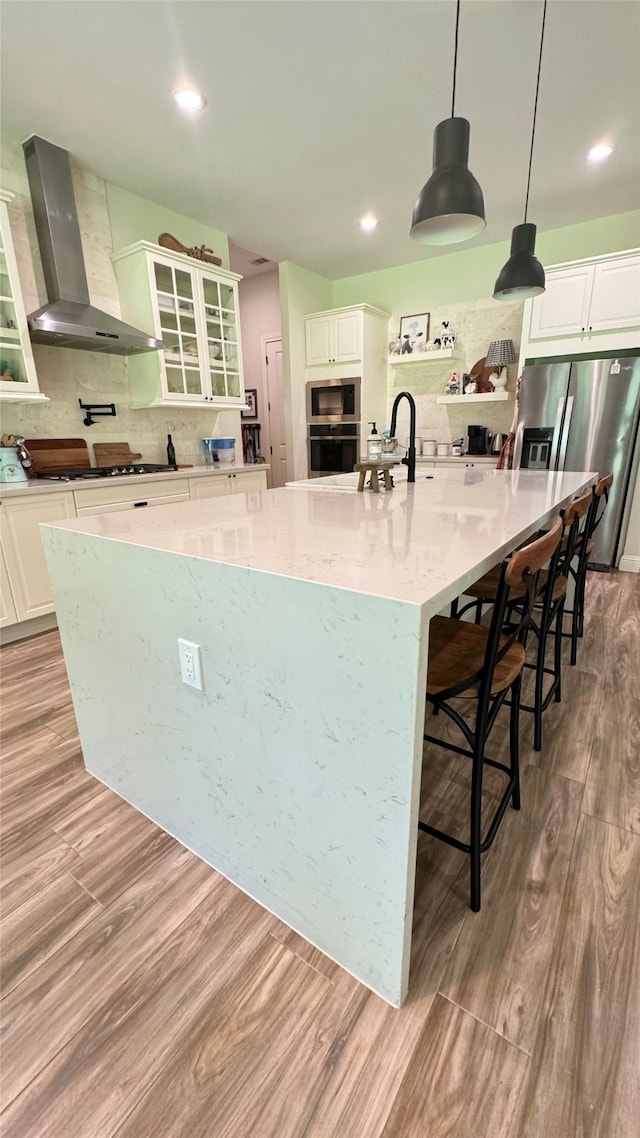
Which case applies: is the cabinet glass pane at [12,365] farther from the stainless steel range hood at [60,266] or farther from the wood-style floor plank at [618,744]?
the wood-style floor plank at [618,744]

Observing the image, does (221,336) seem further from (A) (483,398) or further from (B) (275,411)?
(A) (483,398)

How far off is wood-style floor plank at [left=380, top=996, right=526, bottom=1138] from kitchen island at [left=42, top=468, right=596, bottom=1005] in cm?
12

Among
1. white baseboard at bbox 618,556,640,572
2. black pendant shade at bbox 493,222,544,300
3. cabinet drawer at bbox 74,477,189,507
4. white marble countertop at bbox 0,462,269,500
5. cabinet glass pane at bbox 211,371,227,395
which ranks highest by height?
black pendant shade at bbox 493,222,544,300

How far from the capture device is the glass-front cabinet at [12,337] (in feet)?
9.18

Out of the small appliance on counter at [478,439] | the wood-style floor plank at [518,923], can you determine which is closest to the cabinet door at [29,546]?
the wood-style floor plank at [518,923]

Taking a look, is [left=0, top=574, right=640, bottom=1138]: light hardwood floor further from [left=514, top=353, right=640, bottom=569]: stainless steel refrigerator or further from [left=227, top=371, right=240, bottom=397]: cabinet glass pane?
[left=227, top=371, right=240, bottom=397]: cabinet glass pane

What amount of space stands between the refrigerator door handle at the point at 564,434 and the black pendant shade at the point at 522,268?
5.03 ft

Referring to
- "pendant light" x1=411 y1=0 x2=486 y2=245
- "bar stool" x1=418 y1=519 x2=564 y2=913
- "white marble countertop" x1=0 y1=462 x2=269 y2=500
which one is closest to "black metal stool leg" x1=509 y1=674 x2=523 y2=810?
"bar stool" x1=418 y1=519 x2=564 y2=913

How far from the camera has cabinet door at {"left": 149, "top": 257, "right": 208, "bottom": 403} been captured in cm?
366

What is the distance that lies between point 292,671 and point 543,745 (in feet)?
4.68

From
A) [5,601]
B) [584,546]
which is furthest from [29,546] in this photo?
[584,546]

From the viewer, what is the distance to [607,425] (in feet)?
12.6

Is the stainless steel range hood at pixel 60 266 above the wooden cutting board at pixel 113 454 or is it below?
above

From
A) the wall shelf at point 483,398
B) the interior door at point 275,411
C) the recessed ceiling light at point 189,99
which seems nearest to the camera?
the recessed ceiling light at point 189,99
